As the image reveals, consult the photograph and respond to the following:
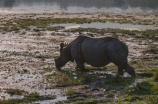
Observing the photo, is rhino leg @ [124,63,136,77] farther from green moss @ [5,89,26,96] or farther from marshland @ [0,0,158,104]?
green moss @ [5,89,26,96]

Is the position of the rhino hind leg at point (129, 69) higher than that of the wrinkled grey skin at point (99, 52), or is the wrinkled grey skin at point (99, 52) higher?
the wrinkled grey skin at point (99, 52)

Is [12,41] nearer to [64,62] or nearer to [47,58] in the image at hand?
[47,58]

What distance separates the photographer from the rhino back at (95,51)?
13.1 meters

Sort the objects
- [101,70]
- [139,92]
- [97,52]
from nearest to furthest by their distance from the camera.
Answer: [139,92] < [97,52] < [101,70]

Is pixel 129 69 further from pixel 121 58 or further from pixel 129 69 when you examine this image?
pixel 121 58

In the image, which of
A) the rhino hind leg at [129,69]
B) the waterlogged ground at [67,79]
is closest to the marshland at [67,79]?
the waterlogged ground at [67,79]

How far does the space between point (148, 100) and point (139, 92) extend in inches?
46.9

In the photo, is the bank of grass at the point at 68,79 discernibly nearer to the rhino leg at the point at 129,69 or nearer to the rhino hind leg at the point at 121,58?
the rhino hind leg at the point at 121,58

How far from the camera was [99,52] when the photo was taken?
13.2 metres

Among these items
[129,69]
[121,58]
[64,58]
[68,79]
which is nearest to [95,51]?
[121,58]

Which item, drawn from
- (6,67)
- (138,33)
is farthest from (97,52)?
(138,33)

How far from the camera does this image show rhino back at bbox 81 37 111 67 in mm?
13148

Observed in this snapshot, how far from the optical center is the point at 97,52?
1327 centimetres

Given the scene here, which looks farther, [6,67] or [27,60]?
[27,60]
